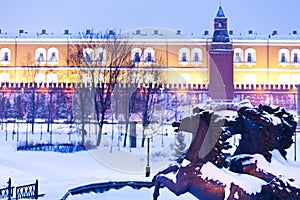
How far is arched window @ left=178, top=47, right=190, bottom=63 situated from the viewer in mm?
A: 42000

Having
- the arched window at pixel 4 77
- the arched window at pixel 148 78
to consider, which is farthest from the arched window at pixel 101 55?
the arched window at pixel 4 77

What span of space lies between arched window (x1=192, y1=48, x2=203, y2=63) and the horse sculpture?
1459 inches

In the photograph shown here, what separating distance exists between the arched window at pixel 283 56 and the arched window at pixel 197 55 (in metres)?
6.58

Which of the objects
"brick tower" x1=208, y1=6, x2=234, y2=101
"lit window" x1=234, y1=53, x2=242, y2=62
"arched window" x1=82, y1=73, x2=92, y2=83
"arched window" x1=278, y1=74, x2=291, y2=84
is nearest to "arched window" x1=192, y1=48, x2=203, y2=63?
"lit window" x1=234, y1=53, x2=242, y2=62

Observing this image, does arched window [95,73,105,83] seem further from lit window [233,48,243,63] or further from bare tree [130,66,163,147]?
lit window [233,48,243,63]

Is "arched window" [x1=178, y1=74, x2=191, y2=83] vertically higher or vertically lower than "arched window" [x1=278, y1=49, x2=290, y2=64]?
lower

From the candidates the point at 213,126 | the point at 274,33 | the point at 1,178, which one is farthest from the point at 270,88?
the point at 213,126

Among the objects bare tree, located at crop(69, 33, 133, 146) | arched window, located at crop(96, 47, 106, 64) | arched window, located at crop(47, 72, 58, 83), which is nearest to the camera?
bare tree, located at crop(69, 33, 133, 146)

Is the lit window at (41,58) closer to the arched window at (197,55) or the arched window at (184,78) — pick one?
the arched window at (184,78)

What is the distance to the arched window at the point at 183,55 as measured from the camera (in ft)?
138

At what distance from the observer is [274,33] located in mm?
43875

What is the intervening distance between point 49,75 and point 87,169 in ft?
86.1

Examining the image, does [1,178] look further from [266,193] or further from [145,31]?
[145,31]

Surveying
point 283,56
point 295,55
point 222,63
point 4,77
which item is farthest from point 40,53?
point 295,55
